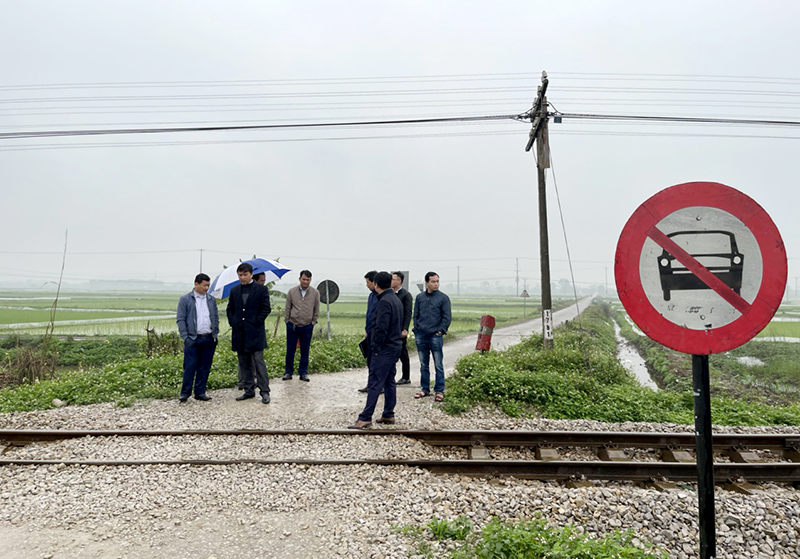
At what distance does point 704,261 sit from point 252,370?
279 inches

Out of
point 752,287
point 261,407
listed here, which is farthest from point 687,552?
point 261,407

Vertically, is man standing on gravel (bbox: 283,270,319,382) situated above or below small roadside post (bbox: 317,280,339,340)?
below

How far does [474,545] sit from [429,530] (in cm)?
40

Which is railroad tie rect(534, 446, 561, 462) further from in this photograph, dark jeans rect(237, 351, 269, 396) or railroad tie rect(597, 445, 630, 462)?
dark jeans rect(237, 351, 269, 396)

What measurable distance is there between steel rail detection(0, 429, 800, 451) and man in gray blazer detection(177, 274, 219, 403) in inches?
74.4

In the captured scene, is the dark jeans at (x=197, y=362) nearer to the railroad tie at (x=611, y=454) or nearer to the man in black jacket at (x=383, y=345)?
the man in black jacket at (x=383, y=345)

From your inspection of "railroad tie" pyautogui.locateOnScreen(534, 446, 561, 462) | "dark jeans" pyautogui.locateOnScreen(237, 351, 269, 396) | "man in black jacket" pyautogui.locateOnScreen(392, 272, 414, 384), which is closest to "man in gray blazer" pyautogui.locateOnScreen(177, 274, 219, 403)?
"dark jeans" pyautogui.locateOnScreen(237, 351, 269, 396)

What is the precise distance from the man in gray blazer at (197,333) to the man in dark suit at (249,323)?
40 cm

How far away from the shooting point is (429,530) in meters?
3.49

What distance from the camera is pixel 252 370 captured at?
7.78 m

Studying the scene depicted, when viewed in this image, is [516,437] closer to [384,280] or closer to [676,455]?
[676,455]

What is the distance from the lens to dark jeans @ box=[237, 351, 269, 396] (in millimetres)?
7496

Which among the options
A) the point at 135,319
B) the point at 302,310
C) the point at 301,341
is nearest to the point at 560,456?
the point at 302,310

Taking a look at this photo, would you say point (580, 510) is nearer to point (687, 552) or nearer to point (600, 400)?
point (687, 552)
